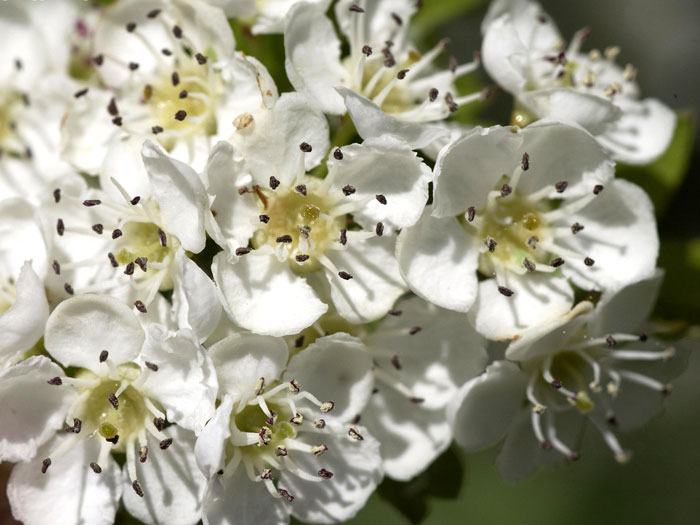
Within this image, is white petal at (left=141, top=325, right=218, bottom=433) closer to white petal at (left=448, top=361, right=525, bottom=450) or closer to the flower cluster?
the flower cluster

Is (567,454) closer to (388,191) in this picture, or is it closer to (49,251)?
→ (388,191)

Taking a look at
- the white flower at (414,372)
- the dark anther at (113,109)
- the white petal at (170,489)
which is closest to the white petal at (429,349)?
the white flower at (414,372)

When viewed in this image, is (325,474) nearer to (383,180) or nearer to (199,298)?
(199,298)

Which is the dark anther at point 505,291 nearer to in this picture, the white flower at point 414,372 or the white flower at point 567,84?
the white flower at point 414,372

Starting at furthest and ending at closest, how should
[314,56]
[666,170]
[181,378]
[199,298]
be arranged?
[666,170] < [314,56] < [181,378] < [199,298]

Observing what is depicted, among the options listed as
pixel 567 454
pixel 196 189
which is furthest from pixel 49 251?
pixel 567 454

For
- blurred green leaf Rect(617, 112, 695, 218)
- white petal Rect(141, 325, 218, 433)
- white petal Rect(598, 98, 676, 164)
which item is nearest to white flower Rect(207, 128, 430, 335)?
white petal Rect(141, 325, 218, 433)

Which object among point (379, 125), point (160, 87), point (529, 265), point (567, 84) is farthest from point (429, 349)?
point (160, 87)
